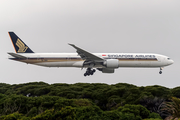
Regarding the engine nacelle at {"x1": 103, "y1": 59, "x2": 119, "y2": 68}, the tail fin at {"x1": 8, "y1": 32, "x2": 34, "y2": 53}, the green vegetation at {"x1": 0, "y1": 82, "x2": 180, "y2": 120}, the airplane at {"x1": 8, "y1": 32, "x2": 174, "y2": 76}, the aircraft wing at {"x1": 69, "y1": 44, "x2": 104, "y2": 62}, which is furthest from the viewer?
the tail fin at {"x1": 8, "y1": 32, "x2": 34, "y2": 53}

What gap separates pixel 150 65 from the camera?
36.7 meters

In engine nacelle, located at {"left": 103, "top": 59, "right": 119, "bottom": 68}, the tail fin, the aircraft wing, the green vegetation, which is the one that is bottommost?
the green vegetation

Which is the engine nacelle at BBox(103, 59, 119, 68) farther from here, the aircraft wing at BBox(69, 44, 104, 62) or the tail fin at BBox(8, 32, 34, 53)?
the tail fin at BBox(8, 32, 34, 53)

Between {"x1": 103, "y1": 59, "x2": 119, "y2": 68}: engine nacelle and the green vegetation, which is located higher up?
{"x1": 103, "y1": 59, "x2": 119, "y2": 68}: engine nacelle

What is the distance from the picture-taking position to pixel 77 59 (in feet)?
115

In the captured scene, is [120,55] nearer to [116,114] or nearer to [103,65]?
[103,65]

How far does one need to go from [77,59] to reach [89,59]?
2292 millimetres

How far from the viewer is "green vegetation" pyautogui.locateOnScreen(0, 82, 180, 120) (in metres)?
18.4

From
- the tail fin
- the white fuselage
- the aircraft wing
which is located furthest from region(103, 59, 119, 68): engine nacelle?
the tail fin

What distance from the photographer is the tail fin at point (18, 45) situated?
3684cm

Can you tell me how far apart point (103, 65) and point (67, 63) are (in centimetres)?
609

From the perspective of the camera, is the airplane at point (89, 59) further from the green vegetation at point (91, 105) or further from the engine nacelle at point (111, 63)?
the green vegetation at point (91, 105)

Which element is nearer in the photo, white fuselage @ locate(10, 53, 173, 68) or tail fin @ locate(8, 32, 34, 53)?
white fuselage @ locate(10, 53, 173, 68)

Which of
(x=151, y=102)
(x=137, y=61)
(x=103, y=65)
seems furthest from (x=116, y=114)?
(x=137, y=61)
